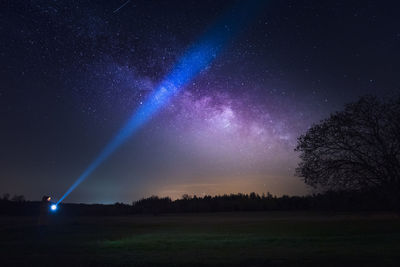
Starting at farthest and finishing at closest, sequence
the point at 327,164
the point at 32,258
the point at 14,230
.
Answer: the point at 14,230 → the point at 327,164 → the point at 32,258

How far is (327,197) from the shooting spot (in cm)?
2328

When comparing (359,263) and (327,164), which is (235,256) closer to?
(359,263)

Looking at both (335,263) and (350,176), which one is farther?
(350,176)

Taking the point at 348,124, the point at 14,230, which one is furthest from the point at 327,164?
the point at 14,230

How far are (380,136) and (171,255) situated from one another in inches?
693

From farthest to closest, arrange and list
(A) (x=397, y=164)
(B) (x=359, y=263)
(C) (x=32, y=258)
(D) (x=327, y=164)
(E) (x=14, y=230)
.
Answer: (E) (x=14, y=230), (D) (x=327, y=164), (A) (x=397, y=164), (C) (x=32, y=258), (B) (x=359, y=263)

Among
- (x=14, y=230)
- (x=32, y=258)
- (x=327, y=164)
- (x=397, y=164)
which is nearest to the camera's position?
(x=32, y=258)

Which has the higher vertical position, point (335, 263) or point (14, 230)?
point (14, 230)

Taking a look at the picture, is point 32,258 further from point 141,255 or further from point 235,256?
point 235,256

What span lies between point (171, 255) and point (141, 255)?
4.17ft

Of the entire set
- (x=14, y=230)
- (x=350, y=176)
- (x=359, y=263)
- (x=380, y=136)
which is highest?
(x=380, y=136)

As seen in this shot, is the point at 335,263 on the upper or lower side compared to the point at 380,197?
lower

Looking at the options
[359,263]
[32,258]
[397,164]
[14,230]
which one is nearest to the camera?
[359,263]

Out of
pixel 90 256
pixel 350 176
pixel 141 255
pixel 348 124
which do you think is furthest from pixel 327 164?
pixel 90 256
